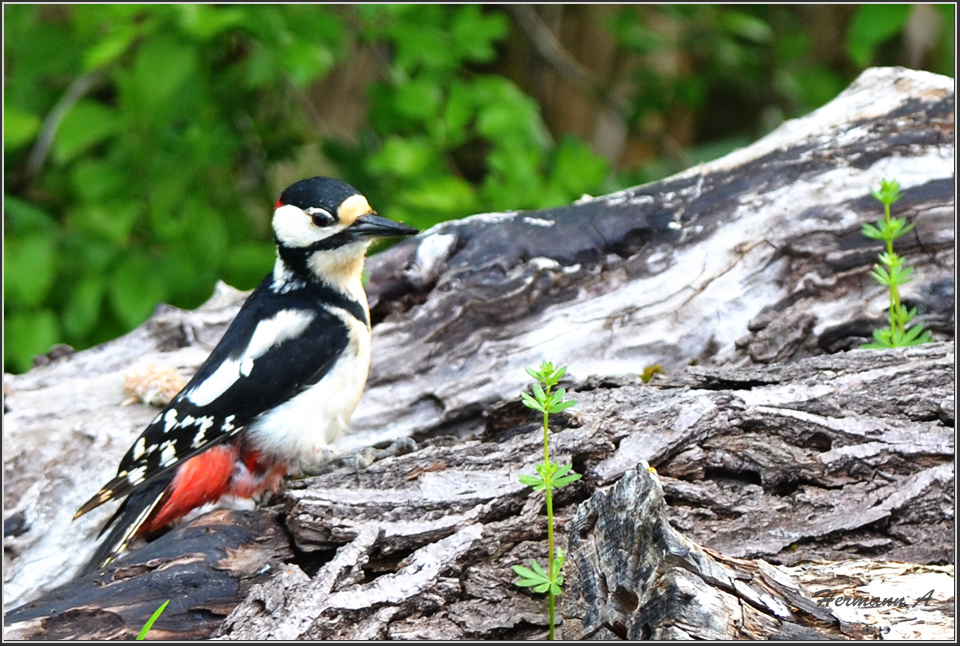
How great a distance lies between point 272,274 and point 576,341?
1.00 meters

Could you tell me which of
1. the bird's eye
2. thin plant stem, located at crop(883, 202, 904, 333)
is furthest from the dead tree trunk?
the bird's eye

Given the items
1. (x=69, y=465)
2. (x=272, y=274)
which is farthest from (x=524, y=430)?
(x=69, y=465)

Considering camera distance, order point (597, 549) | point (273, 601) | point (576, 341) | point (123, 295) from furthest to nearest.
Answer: point (123, 295)
point (576, 341)
point (273, 601)
point (597, 549)

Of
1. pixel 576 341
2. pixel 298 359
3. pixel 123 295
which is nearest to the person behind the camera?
pixel 298 359

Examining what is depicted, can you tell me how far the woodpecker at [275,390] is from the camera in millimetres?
2682

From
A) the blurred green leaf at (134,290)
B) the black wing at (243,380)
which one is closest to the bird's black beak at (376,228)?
the black wing at (243,380)

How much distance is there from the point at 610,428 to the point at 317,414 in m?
0.86

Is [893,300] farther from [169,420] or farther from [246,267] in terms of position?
[246,267]

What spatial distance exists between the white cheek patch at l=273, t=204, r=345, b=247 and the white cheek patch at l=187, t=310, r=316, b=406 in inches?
8.7

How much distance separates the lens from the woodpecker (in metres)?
2.68

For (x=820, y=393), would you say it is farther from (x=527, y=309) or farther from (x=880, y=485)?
(x=527, y=309)

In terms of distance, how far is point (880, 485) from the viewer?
2.40 metres

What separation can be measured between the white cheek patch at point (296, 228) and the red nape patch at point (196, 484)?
649 mm

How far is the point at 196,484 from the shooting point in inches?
108
